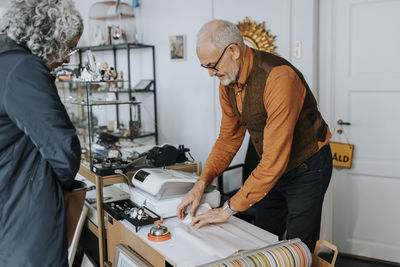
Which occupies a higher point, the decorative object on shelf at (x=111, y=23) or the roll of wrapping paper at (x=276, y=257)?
the decorative object on shelf at (x=111, y=23)

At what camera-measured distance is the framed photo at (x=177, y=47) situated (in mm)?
3631

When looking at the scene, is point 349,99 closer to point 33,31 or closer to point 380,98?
point 380,98

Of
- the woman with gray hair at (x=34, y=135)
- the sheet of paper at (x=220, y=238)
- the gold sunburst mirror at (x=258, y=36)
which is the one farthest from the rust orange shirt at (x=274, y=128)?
the gold sunburst mirror at (x=258, y=36)

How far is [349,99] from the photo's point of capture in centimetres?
281

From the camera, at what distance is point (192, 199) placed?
176cm

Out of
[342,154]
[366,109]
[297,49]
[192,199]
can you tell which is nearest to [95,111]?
[192,199]

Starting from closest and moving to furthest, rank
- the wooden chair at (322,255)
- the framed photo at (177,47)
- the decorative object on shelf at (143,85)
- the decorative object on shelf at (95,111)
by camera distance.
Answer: the wooden chair at (322,255) → the decorative object on shelf at (95,111) → the framed photo at (177,47) → the decorative object on shelf at (143,85)

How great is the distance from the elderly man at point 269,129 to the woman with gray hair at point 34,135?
0.57m

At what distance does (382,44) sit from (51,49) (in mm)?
2289

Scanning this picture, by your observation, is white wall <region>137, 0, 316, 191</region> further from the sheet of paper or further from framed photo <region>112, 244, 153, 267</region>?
framed photo <region>112, 244, 153, 267</region>

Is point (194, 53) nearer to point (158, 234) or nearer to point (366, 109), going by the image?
point (366, 109)

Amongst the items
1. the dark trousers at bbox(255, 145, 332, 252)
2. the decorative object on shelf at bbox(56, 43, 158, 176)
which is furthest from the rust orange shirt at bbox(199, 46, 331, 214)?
the decorative object on shelf at bbox(56, 43, 158, 176)

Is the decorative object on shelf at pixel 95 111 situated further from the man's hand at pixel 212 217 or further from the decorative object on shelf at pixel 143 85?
the man's hand at pixel 212 217

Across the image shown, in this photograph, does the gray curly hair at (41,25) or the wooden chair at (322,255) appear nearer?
the gray curly hair at (41,25)
